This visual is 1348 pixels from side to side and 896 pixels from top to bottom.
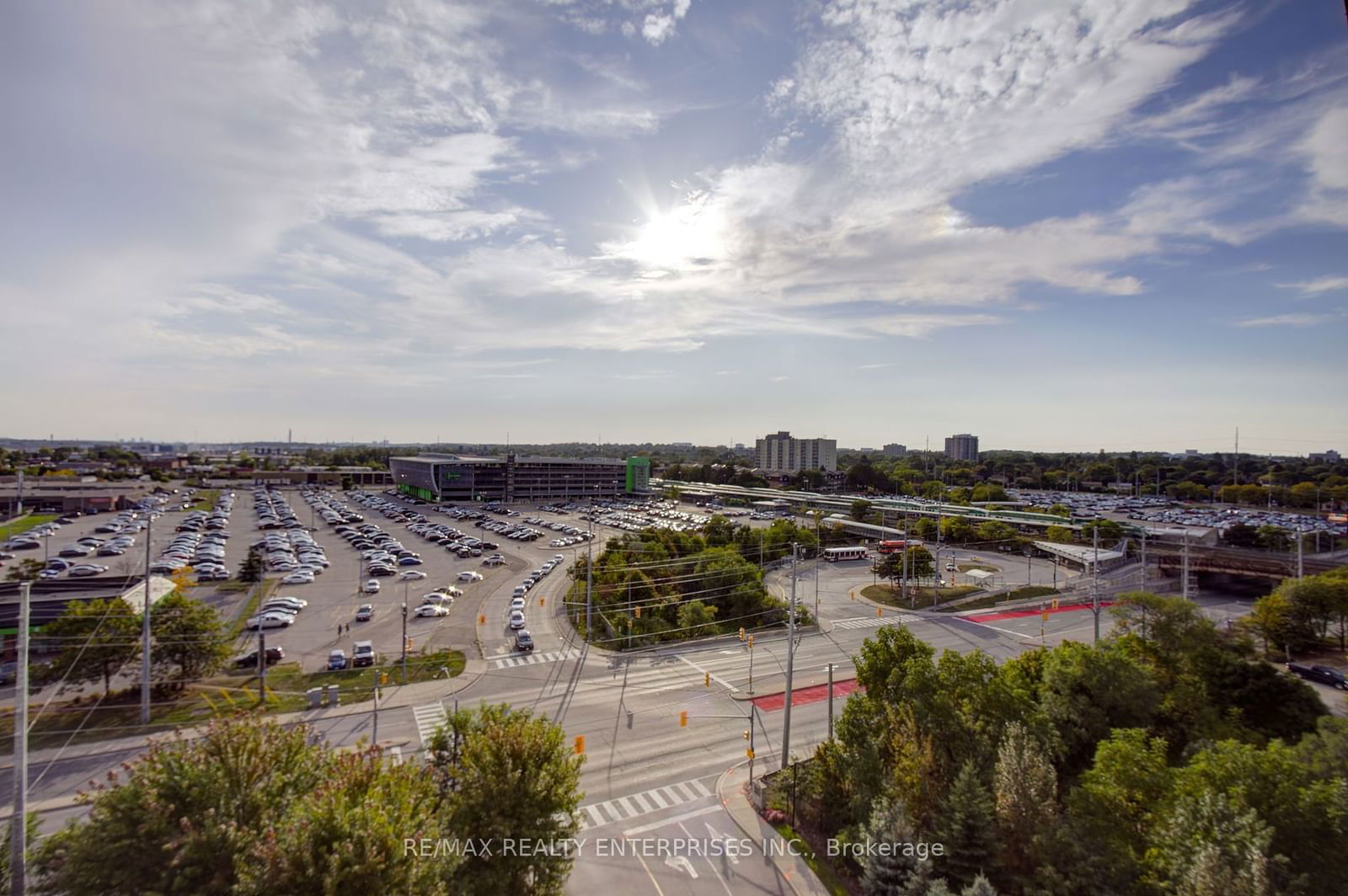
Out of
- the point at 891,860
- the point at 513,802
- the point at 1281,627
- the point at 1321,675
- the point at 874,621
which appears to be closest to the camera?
the point at 513,802

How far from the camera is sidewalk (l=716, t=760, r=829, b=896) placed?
14.9 metres

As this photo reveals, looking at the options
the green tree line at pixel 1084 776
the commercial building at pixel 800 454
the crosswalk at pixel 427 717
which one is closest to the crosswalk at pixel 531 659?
the crosswalk at pixel 427 717

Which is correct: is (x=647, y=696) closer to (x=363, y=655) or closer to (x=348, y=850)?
(x=363, y=655)

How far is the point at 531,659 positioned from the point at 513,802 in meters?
19.7

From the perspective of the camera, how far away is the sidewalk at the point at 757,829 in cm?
1487

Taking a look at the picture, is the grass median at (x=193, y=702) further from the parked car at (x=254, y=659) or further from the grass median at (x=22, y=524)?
the grass median at (x=22, y=524)

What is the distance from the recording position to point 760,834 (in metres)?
16.6

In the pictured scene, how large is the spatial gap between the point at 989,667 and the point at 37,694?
3401 centimetres

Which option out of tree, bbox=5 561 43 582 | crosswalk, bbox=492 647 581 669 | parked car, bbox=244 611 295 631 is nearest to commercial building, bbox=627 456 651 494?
parked car, bbox=244 611 295 631

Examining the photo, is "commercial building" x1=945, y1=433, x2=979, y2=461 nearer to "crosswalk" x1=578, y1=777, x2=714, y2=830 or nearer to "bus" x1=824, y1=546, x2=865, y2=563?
"bus" x1=824, y1=546, x2=865, y2=563

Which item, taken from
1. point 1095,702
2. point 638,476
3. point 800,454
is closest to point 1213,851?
point 1095,702

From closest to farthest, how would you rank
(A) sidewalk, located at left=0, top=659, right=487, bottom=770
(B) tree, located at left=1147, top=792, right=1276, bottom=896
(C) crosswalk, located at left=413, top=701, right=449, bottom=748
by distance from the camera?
1. (B) tree, located at left=1147, top=792, right=1276, bottom=896
2. (A) sidewalk, located at left=0, top=659, right=487, bottom=770
3. (C) crosswalk, located at left=413, top=701, right=449, bottom=748

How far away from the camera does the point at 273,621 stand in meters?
33.6

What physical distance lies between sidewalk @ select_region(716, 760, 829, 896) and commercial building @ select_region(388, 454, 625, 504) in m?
84.4
